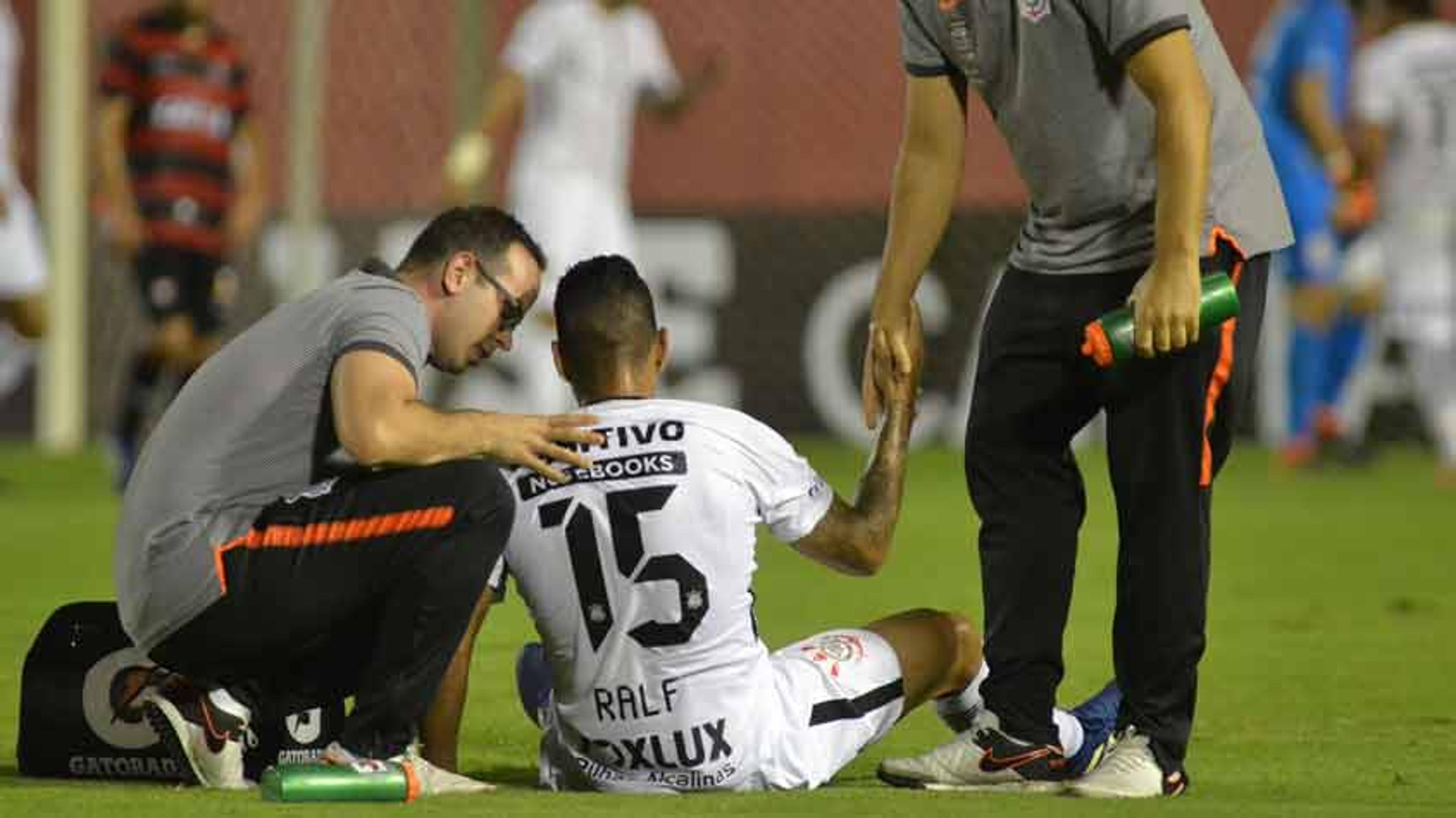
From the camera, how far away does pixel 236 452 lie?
210 inches

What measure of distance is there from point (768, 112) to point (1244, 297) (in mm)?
12638

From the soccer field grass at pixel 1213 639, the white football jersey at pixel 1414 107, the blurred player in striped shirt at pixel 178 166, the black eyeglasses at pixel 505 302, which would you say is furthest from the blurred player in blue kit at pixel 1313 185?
the black eyeglasses at pixel 505 302

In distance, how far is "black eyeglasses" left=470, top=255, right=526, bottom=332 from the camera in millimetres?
5500

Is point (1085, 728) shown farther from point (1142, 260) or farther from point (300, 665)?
point (300, 665)

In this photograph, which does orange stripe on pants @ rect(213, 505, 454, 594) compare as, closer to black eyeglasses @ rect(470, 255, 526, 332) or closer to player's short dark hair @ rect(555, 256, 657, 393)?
player's short dark hair @ rect(555, 256, 657, 393)

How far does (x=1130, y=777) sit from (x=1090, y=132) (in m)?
1.17

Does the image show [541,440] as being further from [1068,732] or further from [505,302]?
[1068,732]

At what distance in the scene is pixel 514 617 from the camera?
8945 mm

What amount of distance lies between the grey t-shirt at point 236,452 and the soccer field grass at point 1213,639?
0.40m

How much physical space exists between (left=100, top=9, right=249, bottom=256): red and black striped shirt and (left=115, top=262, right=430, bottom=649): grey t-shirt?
895 centimetres

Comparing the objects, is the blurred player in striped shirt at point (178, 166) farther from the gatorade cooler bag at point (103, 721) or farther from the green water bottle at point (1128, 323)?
the green water bottle at point (1128, 323)

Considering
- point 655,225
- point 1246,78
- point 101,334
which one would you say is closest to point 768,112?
point 655,225

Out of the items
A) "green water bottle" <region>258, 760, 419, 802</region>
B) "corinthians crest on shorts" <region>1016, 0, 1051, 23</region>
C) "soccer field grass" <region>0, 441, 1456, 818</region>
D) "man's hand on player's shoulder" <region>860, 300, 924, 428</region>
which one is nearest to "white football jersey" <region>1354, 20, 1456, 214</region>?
"soccer field grass" <region>0, 441, 1456, 818</region>

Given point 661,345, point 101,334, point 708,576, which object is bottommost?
point 101,334
